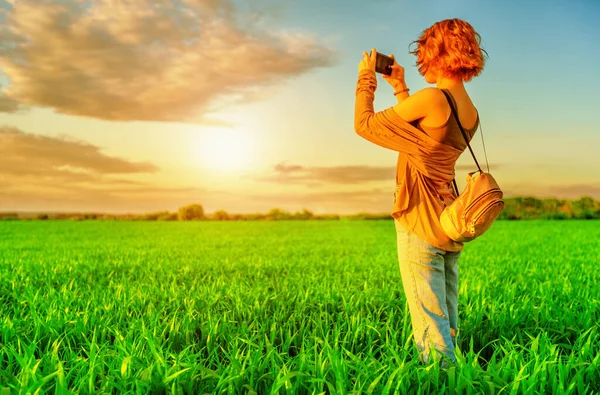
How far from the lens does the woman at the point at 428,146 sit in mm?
3111

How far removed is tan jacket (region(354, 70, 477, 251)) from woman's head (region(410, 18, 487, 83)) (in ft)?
→ 1.15

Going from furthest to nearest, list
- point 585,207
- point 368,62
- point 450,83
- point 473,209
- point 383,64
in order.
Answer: point 585,207 → point 383,64 → point 368,62 → point 450,83 → point 473,209

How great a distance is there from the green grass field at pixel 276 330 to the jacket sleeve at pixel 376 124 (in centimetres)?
143

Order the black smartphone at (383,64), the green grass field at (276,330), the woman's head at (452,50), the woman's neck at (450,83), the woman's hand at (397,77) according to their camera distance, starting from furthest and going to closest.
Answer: the woman's hand at (397,77)
the black smartphone at (383,64)
the woman's neck at (450,83)
the woman's head at (452,50)
the green grass field at (276,330)

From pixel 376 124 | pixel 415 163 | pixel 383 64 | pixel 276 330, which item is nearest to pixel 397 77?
pixel 383 64

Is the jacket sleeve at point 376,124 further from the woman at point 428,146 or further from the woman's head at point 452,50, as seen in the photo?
the woman's head at point 452,50

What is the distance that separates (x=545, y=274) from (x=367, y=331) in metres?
6.12

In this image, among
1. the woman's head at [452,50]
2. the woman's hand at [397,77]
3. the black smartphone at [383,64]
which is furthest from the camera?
the woman's hand at [397,77]

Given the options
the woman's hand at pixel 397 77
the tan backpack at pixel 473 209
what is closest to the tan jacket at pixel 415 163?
the tan backpack at pixel 473 209

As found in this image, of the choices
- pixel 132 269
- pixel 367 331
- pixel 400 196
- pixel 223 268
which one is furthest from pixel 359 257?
pixel 400 196

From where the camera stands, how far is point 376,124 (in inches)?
125

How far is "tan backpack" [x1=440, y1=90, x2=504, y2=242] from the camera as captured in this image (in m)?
3.00

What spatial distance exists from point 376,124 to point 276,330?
258 centimetres

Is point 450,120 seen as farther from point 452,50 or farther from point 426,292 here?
point 426,292
